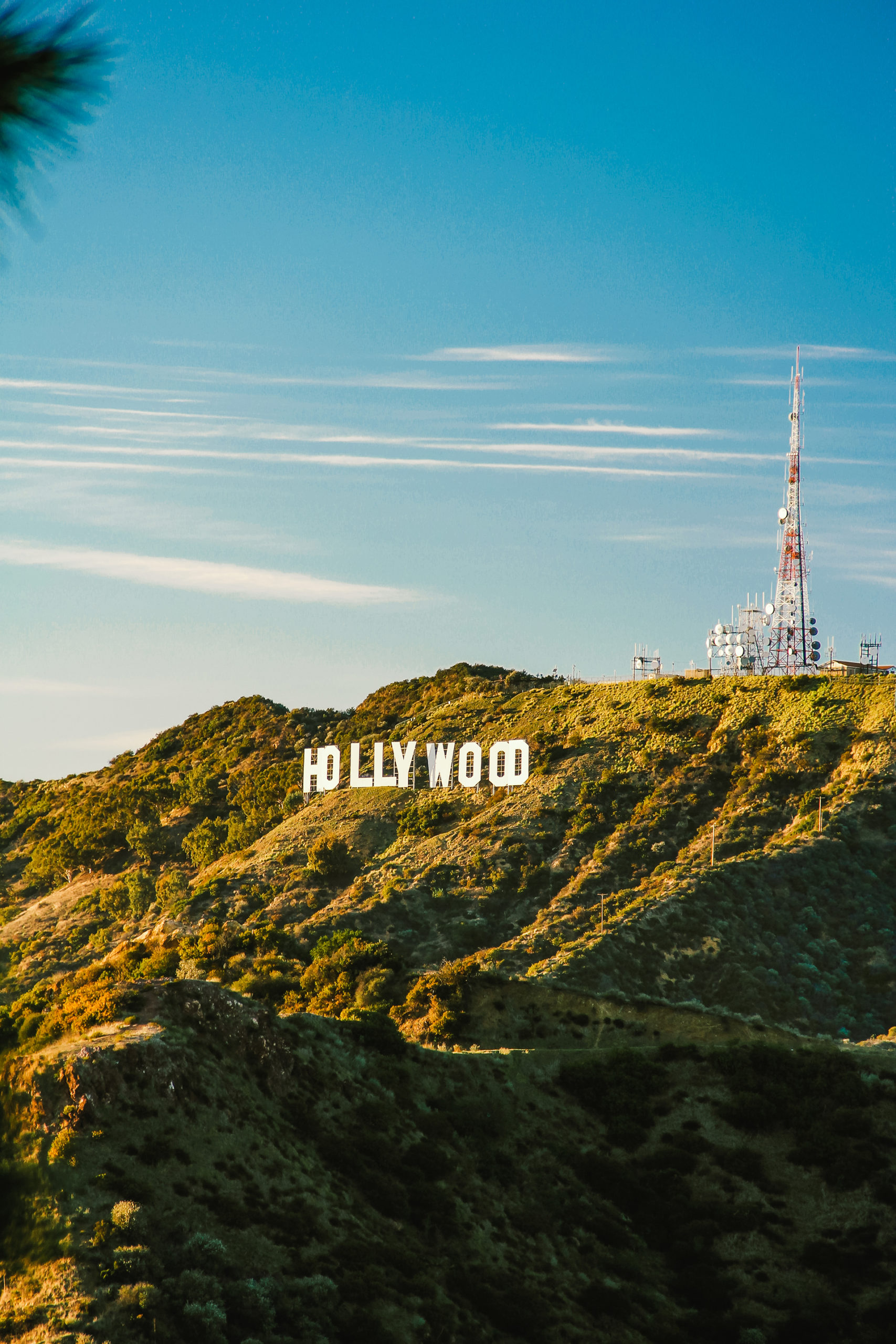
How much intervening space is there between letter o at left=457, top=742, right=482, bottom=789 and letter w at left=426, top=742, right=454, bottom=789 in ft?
2.96

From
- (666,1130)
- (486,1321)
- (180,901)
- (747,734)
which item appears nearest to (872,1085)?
(666,1130)

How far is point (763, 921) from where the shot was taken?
72.9 meters

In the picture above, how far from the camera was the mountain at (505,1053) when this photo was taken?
3303 centimetres

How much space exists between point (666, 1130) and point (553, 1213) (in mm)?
9174

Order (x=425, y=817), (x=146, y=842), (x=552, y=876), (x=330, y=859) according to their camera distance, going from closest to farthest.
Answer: (x=552, y=876) < (x=330, y=859) < (x=425, y=817) < (x=146, y=842)

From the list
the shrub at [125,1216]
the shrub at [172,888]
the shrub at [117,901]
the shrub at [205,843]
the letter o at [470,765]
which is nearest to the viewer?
the shrub at [125,1216]

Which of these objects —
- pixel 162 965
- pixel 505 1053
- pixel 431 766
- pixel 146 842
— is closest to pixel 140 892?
pixel 146 842

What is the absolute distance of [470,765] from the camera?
10362 centimetres

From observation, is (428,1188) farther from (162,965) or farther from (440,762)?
(440,762)

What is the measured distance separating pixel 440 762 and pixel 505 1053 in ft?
160

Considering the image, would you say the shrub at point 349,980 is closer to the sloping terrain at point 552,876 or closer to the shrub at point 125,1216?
the sloping terrain at point 552,876

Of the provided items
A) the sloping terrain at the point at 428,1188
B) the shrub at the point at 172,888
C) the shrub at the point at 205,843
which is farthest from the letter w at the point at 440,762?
the sloping terrain at the point at 428,1188

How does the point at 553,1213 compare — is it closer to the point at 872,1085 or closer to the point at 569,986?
the point at 872,1085

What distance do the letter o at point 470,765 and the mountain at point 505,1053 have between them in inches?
75.7
